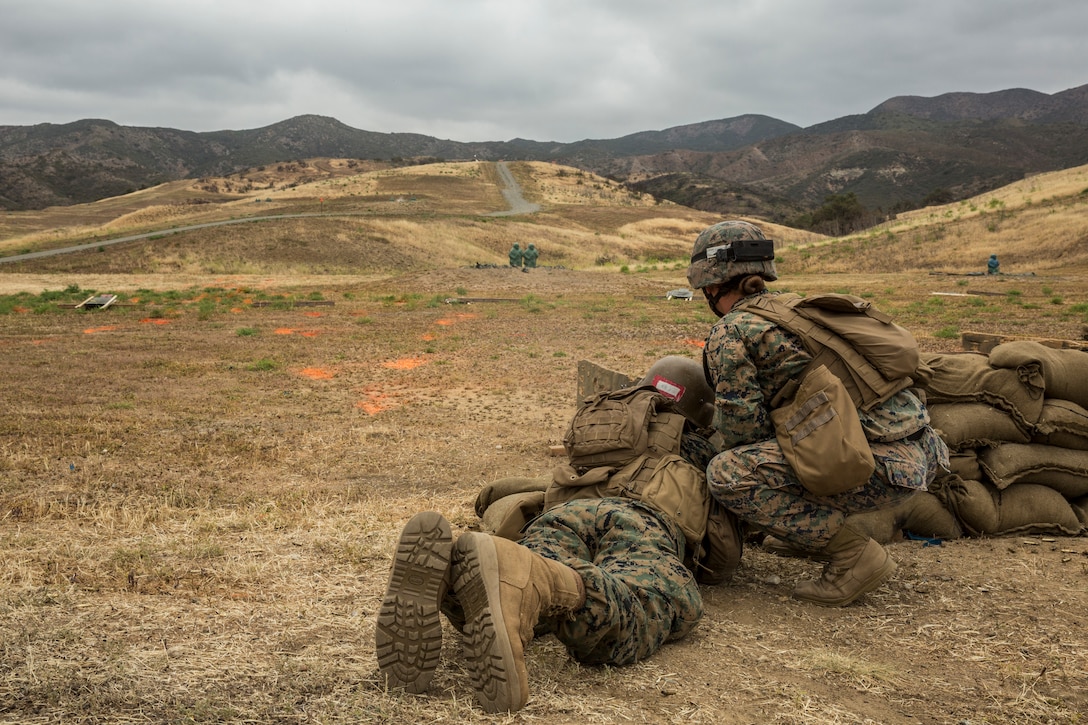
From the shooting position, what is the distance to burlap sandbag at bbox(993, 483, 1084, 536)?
5043 millimetres

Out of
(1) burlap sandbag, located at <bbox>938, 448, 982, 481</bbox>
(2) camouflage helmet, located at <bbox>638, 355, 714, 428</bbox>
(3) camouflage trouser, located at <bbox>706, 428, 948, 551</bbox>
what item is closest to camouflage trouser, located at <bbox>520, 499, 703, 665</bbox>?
(3) camouflage trouser, located at <bbox>706, 428, 948, 551</bbox>

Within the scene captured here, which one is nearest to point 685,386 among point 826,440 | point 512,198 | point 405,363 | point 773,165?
point 826,440

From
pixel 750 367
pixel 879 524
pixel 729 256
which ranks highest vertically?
pixel 729 256

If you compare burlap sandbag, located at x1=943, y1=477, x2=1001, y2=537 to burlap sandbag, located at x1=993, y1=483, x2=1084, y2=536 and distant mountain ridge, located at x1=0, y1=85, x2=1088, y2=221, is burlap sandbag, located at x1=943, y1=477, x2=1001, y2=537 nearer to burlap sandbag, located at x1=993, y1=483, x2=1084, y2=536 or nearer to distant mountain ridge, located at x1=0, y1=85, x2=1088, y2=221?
burlap sandbag, located at x1=993, y1=483, x2=1084, y2=536

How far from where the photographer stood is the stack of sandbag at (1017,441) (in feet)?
16.6

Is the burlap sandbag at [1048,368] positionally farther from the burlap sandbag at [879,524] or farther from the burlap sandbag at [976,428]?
the burlap sandbag at [879,524]

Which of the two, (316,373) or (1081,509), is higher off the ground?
(1081,509)

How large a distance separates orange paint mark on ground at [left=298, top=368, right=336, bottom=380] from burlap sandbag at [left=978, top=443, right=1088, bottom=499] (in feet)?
31.8

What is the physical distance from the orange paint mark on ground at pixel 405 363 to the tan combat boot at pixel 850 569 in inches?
395

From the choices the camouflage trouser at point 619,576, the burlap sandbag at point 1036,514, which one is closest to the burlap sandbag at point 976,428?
the burlap sandbag at point 1036,514

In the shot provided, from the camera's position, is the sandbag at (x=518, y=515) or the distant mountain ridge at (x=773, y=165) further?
the distant mountain ridge at (x=773, y=165)

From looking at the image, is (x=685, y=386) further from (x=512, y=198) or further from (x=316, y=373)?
(x=512, y=198)

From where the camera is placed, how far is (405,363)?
1381 cm

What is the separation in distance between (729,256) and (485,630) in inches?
93.8
